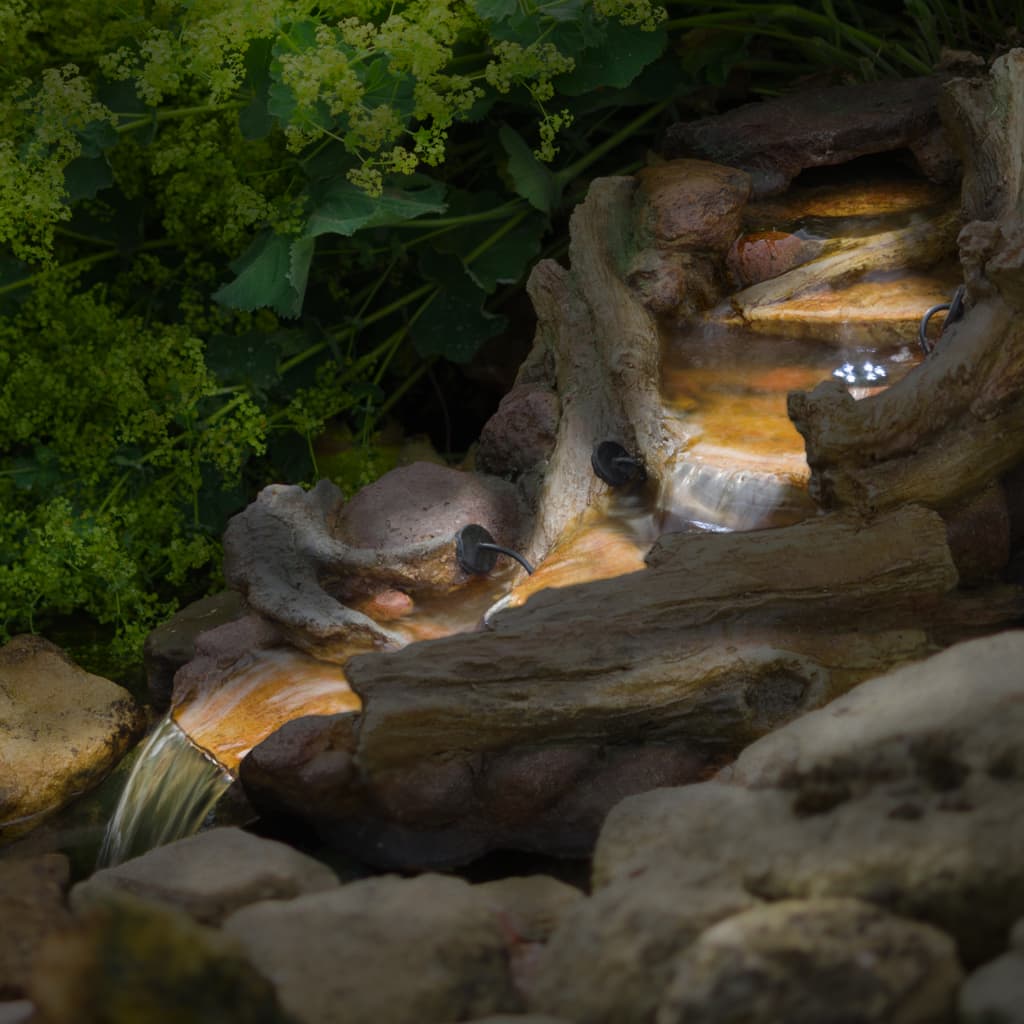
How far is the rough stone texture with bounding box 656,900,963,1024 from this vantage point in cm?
153

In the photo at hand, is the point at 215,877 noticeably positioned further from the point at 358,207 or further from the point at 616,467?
the point at 358,207

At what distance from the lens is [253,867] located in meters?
2.34

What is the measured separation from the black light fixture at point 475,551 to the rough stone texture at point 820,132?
74.1 inches

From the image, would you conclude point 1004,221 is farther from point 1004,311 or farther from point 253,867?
point 253,867

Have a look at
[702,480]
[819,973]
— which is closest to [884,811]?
[819,973]

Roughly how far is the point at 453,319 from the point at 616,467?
1.65 metres

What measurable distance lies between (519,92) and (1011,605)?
2864 millimetres

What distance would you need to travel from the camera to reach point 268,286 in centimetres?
457

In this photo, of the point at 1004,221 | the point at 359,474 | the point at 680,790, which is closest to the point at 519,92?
the point at 359,474

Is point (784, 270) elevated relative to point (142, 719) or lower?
elevated

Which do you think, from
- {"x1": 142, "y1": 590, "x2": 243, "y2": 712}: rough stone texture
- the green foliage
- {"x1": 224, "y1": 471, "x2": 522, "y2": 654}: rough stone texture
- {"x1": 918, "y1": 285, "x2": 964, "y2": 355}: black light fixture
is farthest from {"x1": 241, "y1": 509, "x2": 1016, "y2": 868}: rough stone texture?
the green foliage

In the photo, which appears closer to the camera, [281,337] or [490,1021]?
[490,1021]

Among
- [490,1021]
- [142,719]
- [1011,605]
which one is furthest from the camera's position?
[142,719]

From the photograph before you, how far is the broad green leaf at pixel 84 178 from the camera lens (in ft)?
15.3
